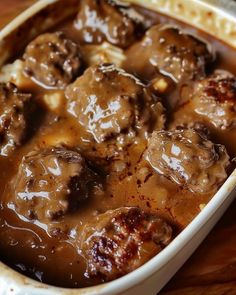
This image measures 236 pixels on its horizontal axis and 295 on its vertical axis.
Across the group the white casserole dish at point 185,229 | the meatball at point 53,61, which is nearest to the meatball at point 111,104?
the meatball at point 53,61

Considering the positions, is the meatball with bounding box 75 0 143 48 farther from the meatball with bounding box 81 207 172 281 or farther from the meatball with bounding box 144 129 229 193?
the meatball with bounding box 81 207 172 281

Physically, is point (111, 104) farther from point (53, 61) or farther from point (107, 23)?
point (107, 23)

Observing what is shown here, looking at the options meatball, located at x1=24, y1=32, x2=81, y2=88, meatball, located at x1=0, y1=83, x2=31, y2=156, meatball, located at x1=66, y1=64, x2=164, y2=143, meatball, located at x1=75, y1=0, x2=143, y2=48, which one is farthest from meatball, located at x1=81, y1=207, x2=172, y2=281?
meatball, located at x1=75, y1=0, x2=143, y2=48

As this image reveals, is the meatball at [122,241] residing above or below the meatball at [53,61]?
below

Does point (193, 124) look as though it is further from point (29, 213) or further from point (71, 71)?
point (29, 213)

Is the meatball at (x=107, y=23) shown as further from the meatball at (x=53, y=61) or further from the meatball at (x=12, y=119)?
the meatball at (x=12, y=119)

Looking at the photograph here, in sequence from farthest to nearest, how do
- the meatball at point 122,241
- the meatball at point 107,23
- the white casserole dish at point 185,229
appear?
the meatball at point 107,23 → the meatball at point 122,241 → the white casserole dish at point 185,229
